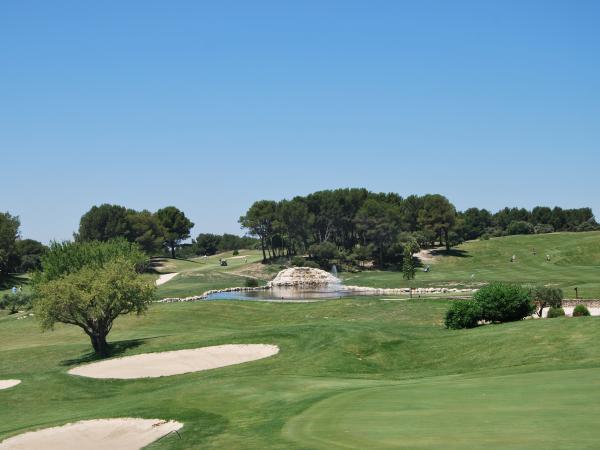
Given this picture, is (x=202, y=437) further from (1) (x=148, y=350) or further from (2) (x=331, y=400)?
(1) (x=148, y=350)

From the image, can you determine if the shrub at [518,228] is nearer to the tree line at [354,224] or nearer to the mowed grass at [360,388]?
the tree line at [354,224]

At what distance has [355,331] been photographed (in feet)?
126

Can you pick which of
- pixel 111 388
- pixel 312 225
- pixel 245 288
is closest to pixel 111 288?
pixel 111 388

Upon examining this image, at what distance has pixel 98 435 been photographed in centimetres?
2112

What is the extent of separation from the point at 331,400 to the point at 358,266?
9867cm

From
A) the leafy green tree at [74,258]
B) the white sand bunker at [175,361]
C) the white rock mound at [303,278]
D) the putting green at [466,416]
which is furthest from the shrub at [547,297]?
the white rock mound at [303,278]

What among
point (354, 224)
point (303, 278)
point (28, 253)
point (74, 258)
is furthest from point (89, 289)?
point (28, 253)

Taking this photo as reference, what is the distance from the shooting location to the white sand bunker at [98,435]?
19891 mm

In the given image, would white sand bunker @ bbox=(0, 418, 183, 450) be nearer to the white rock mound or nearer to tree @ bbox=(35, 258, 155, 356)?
tree @ bbox=(35, 258, 155, 356)

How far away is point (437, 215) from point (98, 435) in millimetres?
109417

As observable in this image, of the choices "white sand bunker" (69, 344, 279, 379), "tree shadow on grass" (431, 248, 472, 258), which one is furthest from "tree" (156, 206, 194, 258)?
"white sand bunker" (69, 344, 279, 379)

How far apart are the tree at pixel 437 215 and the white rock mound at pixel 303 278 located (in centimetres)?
2922

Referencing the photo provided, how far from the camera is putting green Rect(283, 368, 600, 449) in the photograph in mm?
13125

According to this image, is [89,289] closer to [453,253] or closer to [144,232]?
[453,253]
